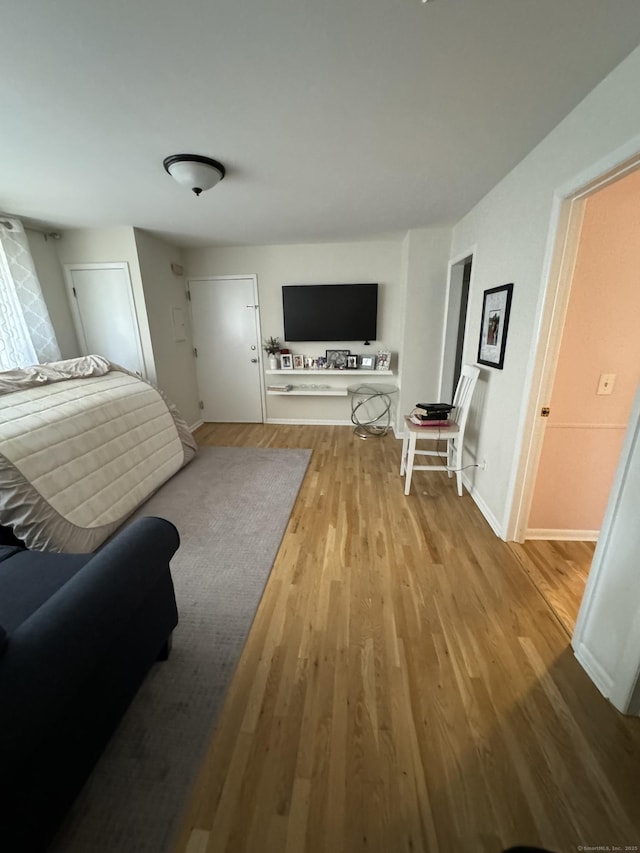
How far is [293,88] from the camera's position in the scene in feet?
4.42

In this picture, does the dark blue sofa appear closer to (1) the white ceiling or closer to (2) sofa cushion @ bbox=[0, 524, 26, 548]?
(2) sofa cushion @ bbox=[0, 524, 26, 548]

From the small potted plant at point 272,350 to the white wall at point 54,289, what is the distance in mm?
2138

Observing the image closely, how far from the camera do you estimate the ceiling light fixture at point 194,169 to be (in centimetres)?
185

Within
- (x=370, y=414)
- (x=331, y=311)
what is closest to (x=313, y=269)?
(x=331, y=311)

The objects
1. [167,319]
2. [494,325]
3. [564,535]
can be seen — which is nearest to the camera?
[564,535]

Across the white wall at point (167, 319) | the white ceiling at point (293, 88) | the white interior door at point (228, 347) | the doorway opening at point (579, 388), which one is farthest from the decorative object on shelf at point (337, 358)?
the doorway opening at point (579, 388)

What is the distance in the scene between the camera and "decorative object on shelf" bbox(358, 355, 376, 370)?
4.18 metres

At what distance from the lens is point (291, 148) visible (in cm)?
180

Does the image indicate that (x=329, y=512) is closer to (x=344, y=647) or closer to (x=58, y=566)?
(x=344, y=647)

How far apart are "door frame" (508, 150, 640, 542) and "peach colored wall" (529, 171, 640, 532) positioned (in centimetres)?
17

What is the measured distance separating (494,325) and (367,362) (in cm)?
199

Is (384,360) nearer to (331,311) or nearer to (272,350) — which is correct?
(331,311)

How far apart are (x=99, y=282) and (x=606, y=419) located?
14.8 ft

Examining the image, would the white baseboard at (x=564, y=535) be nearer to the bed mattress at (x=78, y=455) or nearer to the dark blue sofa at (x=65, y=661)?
the dark blue sofa at (x=65, y=661)
